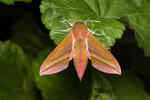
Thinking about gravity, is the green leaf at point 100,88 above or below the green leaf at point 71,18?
below

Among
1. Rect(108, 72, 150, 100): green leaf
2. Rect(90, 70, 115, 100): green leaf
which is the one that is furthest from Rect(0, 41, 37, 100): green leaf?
Rect(108, 72, 150, 100): green leaf

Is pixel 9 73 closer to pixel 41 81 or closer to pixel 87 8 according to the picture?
pixel 41 81

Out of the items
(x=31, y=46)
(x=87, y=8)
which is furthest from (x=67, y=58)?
(x=31, y=46)

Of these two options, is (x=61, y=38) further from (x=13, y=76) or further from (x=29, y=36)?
(x=29, y=36)

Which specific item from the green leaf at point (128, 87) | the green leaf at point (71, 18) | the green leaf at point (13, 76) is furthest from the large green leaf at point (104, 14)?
the green leaf at point (13, 76)

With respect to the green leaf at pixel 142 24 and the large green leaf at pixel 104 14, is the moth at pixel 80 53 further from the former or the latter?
the green leaf at pixel 142 24

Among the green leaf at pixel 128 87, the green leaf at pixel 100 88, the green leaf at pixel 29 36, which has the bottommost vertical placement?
the green leaf at pixel 128 87

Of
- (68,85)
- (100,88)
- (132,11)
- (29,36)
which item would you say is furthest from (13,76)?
(132,11)
